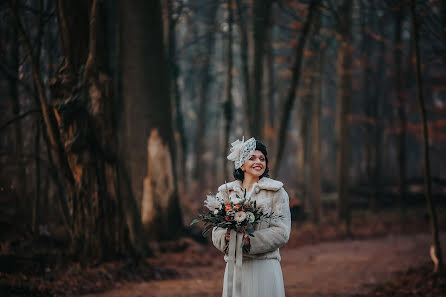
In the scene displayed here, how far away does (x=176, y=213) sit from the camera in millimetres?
12625

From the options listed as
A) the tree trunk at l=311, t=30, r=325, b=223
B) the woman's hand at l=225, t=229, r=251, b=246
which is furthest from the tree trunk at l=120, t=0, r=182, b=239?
the tree trunk at l=311, t=30, r=325, b=223

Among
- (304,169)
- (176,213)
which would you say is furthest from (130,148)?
(304,169)

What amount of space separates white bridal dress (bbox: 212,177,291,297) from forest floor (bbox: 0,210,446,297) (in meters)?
3.46

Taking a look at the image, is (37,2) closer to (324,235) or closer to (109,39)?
(109,39)

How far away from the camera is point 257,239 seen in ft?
13.6

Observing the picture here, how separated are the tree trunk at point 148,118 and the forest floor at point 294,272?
3.45 feet

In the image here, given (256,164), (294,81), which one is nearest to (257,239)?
(256,164)

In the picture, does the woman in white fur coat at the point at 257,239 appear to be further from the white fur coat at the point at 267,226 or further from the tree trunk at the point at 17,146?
the tree trunk at the point at 17,146

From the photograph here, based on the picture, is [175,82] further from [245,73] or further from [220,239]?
[220,239]

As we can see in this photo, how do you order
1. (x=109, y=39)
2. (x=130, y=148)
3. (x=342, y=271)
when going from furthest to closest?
(x=130, y=148) < (x=342, y=271) < (x=109, y=39)

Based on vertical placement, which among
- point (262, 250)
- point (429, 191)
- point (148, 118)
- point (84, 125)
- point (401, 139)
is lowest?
point (262, 250)

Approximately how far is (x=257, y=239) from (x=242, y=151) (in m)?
0.89

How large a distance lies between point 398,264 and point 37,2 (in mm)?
11031

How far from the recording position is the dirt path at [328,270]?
7.89m
